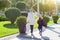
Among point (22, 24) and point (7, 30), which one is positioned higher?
point (22, 24)

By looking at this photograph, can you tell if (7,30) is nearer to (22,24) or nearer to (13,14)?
(22,24)

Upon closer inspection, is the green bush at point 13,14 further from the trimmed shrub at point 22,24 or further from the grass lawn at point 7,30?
the trimmed shrub at point 22,24

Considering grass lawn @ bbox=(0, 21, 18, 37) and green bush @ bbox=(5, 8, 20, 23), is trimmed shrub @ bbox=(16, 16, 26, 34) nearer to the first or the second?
grass lawn @ bbox=(0, 21, 18, 37)

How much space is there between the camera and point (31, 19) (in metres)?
12.7

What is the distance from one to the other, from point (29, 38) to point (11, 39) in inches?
44.7

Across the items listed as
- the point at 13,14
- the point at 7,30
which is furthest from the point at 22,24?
the point at 13,14

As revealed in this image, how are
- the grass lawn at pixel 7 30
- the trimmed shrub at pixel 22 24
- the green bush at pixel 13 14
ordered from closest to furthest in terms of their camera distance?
the trimmed shrub at pixel 22 24
the grass lawn at pixel 7 30
the green bush at pixel 13 14

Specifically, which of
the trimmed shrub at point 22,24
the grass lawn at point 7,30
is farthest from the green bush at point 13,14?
the trimmed shrub at point 22,24

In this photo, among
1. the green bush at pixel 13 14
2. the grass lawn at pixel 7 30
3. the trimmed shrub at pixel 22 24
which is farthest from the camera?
the green bush at pixel 13 14

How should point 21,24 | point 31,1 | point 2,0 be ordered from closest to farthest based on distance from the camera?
point 21,24
point 2,0
point 31,1

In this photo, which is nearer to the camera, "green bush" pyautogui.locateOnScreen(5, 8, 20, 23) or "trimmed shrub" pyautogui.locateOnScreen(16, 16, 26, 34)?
"trimmed shrub" pyautogui.locateOnScreen(16, 16, 26, 34)

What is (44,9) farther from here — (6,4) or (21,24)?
(21,24)

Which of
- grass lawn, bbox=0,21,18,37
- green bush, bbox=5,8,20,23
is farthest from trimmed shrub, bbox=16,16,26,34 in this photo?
green bush, bbox=5,8,20,23

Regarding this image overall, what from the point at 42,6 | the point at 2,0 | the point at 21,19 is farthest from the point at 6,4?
the point at 21,19
